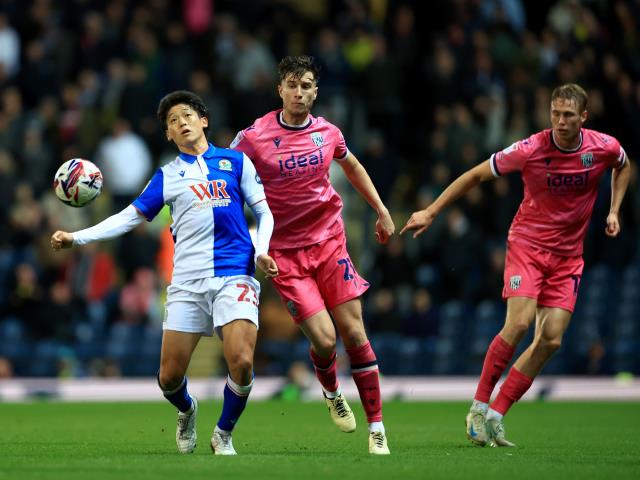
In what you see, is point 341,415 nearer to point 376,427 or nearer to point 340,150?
point 376,427

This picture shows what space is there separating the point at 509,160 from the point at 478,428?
214cm

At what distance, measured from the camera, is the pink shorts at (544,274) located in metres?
10.9

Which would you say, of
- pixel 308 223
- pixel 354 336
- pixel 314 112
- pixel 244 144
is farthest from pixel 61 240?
pixel 314 112

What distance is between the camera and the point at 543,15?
78.3 ft

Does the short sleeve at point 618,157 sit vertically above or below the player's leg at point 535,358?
above

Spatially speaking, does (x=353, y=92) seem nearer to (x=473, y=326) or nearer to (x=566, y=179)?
(x=473, y=326)

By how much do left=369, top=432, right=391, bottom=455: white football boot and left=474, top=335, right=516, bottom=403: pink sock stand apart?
131cm

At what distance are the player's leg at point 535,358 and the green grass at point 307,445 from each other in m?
0.37

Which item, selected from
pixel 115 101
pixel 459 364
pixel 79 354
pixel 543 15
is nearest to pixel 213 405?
pixel 79 354

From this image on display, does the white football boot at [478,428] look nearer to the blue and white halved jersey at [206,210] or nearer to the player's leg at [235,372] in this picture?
the player's leg at [235,372]

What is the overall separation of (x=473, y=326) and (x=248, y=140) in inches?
383

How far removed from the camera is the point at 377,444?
9.77 m

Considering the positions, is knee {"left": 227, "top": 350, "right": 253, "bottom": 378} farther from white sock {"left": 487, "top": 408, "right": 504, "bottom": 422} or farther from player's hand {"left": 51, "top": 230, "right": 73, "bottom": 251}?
white sock {"left": 487, "top": 408, "right": 504, "bottom": 422}

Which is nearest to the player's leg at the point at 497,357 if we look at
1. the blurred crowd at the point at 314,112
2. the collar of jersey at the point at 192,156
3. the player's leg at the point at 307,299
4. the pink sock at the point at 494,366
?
the pink sock at the point at 494,366
